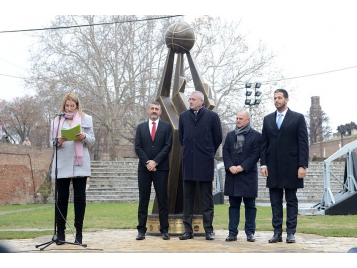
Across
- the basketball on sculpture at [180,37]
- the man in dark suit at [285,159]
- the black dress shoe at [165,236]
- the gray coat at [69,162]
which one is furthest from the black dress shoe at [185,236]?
the basketball on sculpture at [180,37]

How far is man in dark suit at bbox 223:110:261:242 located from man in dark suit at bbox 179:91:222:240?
258 millimetres

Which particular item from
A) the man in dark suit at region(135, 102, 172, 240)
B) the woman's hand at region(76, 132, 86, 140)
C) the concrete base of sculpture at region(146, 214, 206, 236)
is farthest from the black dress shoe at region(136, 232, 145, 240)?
the woman's hand at region(76, 132, 86, 140)

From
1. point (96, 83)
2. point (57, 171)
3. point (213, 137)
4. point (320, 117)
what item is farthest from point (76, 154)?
point (320, 117)

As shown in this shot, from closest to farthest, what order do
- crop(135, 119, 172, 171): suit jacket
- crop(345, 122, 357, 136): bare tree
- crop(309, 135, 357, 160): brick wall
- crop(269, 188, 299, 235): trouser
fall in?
crop(269, 188, 299, 235): trouser → crop(135, 119, 172, 171): suit jacket → crop(309, 135, 357, 160): brick wall → crop(345, 122, 357, 136): bare tree

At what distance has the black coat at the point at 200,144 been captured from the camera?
816cm

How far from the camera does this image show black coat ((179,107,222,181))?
8.16 metres

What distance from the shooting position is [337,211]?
15430mm

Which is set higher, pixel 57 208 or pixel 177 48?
pixel 177 48

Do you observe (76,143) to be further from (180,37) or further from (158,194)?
(180,37)

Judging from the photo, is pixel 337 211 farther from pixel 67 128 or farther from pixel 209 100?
pixel 67 128

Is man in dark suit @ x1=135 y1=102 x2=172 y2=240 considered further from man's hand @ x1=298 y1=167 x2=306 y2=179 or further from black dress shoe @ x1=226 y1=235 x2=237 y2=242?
man's hand @ x1=298 y1=167 x2=306 y2=179

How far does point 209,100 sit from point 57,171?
9.22 ft

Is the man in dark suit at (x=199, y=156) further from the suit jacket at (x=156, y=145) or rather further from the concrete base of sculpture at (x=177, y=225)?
the concrete base of sculpture at (x=177, y=225)

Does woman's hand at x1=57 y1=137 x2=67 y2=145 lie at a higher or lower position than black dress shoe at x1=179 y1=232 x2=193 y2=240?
higher
